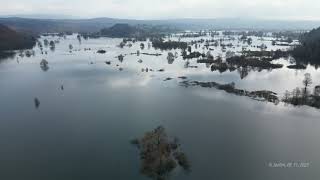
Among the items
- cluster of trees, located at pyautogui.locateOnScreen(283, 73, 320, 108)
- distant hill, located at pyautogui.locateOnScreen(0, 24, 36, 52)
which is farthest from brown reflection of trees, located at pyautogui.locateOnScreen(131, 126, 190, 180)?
distant hill, located at pyautogui.locateOnScreen(0, 24, 36, 52)

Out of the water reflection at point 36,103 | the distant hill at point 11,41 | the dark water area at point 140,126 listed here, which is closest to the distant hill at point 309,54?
the dark water area at point 140,126

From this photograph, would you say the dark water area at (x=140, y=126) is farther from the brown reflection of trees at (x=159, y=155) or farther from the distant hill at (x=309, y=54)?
the distant hill at (x=309, y=54)

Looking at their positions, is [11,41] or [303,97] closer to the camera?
[303,97]

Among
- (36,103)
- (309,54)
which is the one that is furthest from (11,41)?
(309,54)

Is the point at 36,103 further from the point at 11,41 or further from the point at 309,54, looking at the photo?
the point at 11,41

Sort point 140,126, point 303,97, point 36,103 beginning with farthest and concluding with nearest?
point 36,103
point 303,97
point 140,126

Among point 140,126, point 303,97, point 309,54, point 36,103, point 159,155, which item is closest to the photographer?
point 159,155

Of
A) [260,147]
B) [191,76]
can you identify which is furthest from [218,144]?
[191,76]
